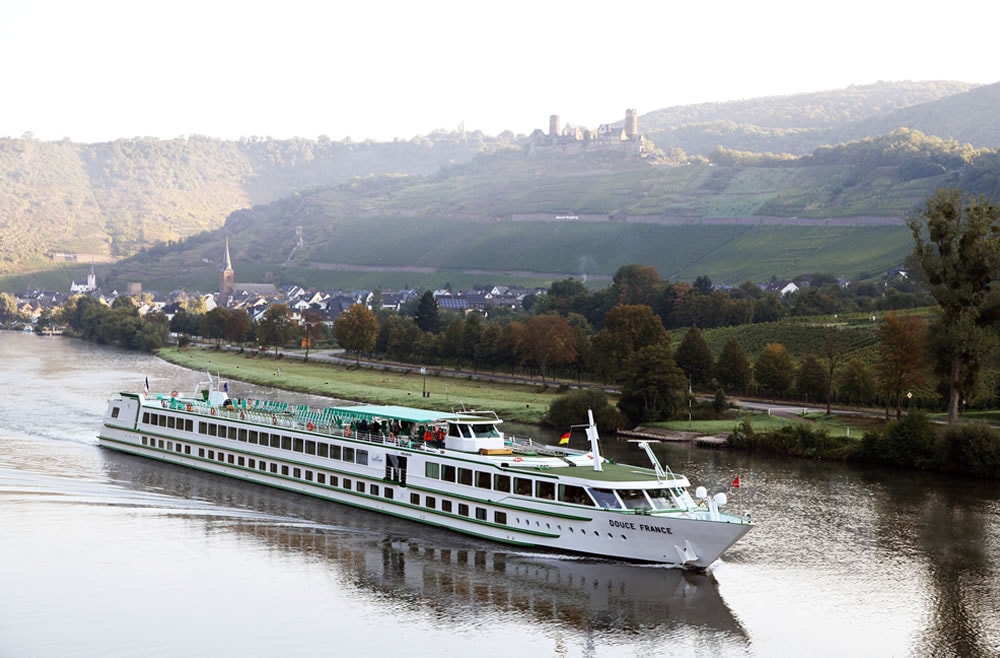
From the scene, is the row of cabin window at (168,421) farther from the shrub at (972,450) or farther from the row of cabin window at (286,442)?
the shrub at (972,450)

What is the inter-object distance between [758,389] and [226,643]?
54.6 metres

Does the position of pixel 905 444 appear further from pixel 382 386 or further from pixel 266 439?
pixel 382 386

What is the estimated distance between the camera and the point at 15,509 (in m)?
41.7

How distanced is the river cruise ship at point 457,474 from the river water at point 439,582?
775mm

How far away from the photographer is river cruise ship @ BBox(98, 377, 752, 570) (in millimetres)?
35031

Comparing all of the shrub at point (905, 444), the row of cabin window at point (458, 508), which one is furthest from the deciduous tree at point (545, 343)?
the row of cabin window at point (458, 508)

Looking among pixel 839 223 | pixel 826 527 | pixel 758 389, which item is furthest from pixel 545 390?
pixel 839 223

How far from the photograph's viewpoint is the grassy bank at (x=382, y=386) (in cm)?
7438

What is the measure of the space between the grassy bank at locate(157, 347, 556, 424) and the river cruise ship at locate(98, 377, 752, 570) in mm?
22238

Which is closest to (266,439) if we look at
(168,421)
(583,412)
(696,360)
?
(168,421)

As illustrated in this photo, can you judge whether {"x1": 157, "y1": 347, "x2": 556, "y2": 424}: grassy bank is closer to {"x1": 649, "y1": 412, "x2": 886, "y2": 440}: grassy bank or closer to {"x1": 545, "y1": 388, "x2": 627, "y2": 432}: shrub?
{"x1": 545, "y1": 388, "x2": 627, "y2": 432}: shrub

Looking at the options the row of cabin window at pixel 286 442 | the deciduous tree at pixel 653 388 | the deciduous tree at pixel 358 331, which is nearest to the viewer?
the row of cabin window at pixel 286 442

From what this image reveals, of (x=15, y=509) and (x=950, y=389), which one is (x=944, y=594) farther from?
(x=15, y=509)

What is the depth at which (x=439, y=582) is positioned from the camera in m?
34.3
